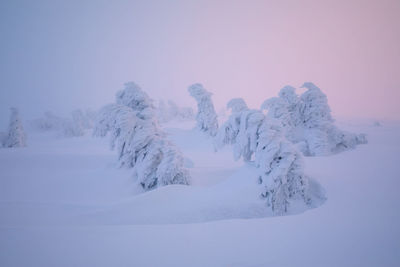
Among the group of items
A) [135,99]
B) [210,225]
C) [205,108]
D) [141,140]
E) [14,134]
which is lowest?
[210,225]

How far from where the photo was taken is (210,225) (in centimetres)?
403

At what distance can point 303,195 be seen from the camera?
21.4 feet

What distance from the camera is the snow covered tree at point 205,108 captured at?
25.3m

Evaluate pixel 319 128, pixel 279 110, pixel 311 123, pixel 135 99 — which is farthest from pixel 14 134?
pixel 319 128

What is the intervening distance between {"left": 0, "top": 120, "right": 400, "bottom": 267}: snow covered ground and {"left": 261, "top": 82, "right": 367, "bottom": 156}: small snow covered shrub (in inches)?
175

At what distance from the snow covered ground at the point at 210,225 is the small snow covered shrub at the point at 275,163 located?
508mm

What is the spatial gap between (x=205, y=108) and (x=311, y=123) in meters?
13.9

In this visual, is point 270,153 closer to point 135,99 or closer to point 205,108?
point 135,99

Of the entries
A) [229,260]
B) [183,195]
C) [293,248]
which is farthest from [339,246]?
[183,195]

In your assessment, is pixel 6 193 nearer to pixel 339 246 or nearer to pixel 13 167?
pixel 13 167

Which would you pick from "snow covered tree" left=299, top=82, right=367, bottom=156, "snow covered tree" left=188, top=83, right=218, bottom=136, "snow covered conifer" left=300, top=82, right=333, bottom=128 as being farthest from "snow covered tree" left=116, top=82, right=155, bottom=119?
"snow covered tree" left=188, top=83, right=218, bottom=136

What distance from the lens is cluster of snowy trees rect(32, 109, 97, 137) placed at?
3119 centimetres

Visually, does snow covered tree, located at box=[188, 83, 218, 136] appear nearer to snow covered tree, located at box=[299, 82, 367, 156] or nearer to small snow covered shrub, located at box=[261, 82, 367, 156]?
small snow covered shrub, located at box=[261, 82, 367, 156]

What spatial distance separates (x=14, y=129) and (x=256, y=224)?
Answer: 27074 millimetres
